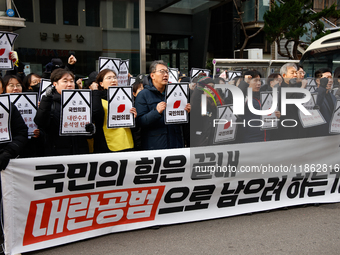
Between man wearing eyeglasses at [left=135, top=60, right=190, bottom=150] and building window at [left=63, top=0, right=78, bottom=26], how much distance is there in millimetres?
9929

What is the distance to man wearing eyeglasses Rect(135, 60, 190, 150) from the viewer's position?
4645mm

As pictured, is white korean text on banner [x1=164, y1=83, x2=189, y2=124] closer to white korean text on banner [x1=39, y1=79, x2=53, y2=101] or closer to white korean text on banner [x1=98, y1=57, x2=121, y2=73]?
white korean text on banner [x1=39, y1=79, x2=53, y2=101]

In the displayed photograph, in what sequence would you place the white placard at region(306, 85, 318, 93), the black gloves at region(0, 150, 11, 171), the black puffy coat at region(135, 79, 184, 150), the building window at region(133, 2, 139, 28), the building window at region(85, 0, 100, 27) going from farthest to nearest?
the building window at region(133, 2, 139, 28) < the building window at region(85, 0, 100, 27) < the white placard at region(306, 85, 318, 93) < the black puffy coat at region(135, 79, 184, 150) < the black gloves at region(0, 150, 11, 171)

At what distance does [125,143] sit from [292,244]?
2236mm

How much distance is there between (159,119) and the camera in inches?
182

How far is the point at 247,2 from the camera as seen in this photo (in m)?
26.7

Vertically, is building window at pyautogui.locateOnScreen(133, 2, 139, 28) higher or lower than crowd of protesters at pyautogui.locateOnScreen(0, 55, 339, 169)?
higher

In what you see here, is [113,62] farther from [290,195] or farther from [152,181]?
[290,195]

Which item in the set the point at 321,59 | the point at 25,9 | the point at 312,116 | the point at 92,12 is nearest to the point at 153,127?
the point at 312,116

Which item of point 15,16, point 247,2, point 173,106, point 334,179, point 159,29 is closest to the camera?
point 173,106

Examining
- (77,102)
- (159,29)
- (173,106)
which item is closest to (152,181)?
(173,106)

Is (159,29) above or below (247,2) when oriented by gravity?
below

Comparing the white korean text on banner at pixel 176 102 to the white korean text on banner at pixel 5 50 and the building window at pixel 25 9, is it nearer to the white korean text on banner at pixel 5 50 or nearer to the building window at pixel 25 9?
the white korean text on banner at pixel 5 50

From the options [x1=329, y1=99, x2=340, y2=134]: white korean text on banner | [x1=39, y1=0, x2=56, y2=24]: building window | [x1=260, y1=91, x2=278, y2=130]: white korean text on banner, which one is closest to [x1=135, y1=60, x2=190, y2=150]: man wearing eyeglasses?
[x1=260, y1=91, x2=278, y2=130]: white korean text on banner
